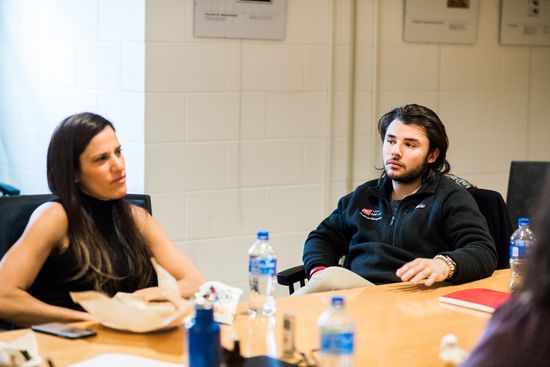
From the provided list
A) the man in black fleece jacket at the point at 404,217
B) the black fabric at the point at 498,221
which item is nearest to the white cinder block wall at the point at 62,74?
the man in black fleece jacket at the point at 404,217

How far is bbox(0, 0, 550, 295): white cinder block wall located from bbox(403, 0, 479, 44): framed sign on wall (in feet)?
0.16

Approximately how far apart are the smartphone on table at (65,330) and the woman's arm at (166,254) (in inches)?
22.0

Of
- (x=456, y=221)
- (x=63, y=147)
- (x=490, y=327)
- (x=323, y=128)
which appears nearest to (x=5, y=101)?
(x=323, y=128)

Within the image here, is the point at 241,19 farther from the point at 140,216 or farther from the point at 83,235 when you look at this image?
the point at 83,235

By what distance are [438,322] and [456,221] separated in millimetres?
793

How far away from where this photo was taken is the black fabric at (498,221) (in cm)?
338

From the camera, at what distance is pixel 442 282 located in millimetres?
2975

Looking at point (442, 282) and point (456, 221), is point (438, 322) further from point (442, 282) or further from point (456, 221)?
point (456, 221)

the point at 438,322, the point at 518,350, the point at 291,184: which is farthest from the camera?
the point at 291,184

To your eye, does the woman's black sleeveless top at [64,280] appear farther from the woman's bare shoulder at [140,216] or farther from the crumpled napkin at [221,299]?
the crumpled napkin at [221,299]

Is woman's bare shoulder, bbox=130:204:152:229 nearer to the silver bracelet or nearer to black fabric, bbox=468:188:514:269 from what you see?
the silver bracelet

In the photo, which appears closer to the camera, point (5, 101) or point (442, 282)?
point (442, 282)

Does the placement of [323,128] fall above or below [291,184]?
above

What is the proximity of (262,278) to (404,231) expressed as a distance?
0.84 metres
